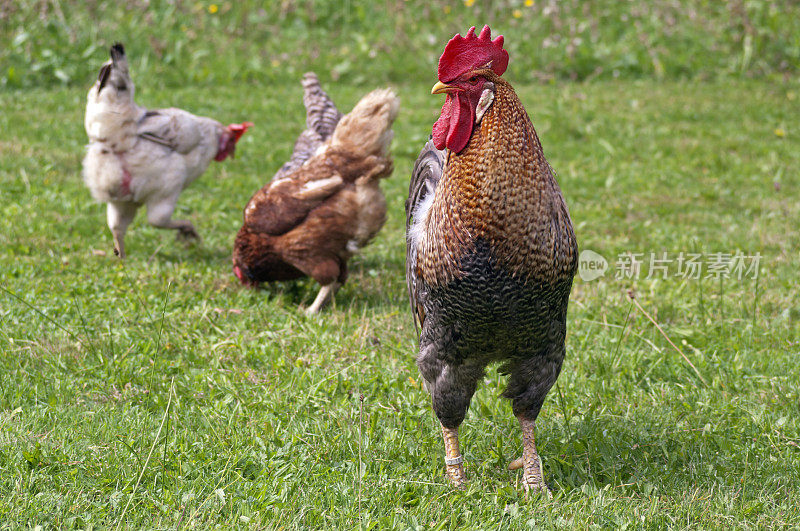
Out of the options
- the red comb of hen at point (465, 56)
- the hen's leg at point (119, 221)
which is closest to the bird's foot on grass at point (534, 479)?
the red comb of hen at point (465, 56)

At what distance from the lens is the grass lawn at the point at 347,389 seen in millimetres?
3256

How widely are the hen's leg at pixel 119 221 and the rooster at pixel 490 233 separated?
3.57 meters

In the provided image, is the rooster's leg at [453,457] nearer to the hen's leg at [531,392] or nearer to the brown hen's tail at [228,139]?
the hen's leg at [531,392]

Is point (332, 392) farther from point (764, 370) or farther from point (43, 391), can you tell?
point (764, 370)

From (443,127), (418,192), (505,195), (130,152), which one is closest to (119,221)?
(130,152)

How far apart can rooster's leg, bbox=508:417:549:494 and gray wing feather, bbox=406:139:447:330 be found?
2.20 ft

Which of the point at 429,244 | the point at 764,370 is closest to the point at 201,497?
the point at 429,244

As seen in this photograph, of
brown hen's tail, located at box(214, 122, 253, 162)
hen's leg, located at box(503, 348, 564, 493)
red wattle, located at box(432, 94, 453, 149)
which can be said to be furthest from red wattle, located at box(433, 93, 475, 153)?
brown hen's tail, located at box(214, 122, 253, 162)

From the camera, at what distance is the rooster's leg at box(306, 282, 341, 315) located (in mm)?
5527

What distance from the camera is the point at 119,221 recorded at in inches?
239

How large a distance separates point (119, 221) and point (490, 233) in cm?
402

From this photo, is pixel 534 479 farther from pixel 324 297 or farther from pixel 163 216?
pixel 163 216

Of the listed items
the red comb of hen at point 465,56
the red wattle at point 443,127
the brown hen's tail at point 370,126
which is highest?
the red comb of hen at point 465,56

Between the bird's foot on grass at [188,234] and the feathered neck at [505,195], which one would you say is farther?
the bird's foot on grass at [188,234]
